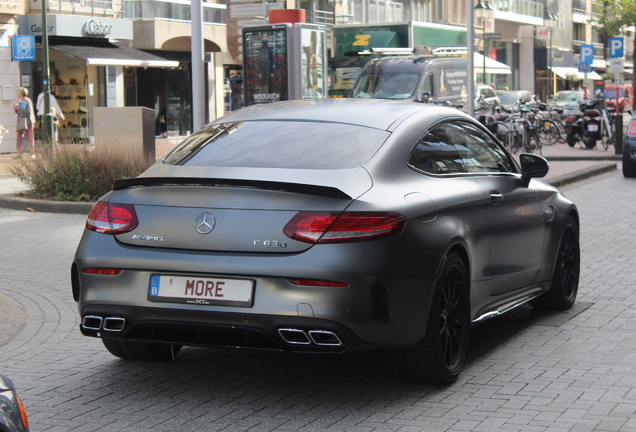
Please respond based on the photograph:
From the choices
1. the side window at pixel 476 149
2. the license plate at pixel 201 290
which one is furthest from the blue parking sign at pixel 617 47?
the license plate at pixel 201 290

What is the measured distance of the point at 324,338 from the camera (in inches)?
192

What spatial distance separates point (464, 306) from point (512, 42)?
70.6 metres

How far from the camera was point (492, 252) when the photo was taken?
6113mm

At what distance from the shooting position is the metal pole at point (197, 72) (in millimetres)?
14047

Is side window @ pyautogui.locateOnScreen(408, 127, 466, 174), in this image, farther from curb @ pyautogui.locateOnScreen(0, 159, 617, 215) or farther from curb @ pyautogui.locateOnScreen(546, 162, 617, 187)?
curb @ pyautogui.locateOnScreen(546, 162, 617, 187)

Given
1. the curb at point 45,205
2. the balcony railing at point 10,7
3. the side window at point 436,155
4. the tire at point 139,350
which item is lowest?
the tire at point 139,350

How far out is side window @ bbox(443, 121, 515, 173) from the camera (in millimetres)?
6238

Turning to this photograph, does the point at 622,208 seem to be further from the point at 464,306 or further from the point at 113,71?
the point at 113,71

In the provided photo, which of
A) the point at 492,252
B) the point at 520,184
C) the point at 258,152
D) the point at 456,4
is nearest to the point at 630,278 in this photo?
the point at 520,184

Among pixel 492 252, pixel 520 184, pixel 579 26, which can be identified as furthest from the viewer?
pixel 579 26

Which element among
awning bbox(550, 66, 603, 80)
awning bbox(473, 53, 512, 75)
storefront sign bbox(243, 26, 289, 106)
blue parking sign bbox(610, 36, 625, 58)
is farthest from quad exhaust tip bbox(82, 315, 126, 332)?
awning bbox(550, 66, 603, 80)

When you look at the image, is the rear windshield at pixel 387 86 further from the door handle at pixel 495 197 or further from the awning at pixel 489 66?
the door handle at pixel 495 197

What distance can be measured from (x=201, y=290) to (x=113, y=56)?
31.5 meters

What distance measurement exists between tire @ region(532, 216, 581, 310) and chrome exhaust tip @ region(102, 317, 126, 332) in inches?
133
